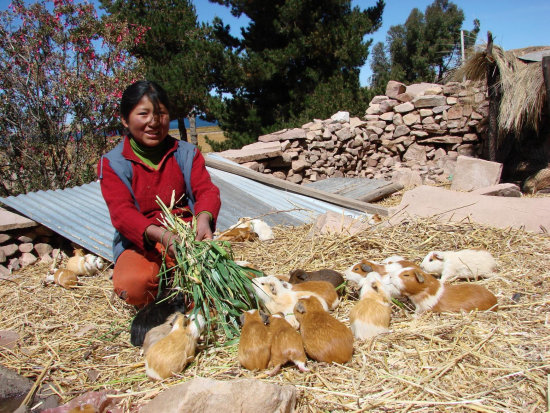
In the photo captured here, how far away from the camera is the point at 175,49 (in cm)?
1716

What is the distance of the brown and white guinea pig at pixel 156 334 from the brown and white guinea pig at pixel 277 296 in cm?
56

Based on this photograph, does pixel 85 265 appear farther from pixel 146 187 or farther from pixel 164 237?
pixel 164 237

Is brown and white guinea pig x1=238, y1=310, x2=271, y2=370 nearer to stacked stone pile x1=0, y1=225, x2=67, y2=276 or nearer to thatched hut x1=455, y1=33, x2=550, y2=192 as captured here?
stacked stone pile x1=0, y1=225, x2=67, y2=276

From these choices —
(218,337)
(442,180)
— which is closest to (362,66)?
(442,180)

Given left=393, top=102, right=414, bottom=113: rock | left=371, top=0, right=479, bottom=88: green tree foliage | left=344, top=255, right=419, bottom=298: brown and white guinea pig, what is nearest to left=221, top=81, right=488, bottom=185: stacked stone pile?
left=393, top=102, right=414, bottom=113: rock

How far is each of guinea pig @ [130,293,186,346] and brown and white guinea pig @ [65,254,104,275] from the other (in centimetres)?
175

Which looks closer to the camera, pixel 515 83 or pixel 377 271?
pixel 377 271

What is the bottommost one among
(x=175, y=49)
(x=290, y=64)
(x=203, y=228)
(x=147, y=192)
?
(x=203, y=228)

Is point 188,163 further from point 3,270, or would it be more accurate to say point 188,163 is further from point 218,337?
point 3,270

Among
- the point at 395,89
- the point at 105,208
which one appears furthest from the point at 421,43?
the point at 105,208

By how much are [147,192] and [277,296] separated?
1310 mm

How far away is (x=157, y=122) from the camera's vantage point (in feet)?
10.3

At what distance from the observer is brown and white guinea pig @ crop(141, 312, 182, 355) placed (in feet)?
8.50

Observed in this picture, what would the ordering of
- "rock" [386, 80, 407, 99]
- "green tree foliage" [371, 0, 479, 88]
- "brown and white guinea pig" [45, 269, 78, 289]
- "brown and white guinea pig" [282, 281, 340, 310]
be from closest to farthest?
"brown and white guinea pig" [282, 281, 340, 310]
"brown and white guinea pig" [45, 269, 78, 289]
"rock" [386, 80, 407, 99]
"green tree foliage" [371, 0, 479, 88]
